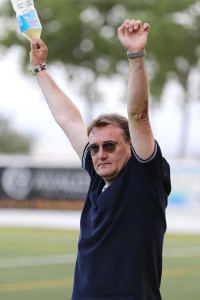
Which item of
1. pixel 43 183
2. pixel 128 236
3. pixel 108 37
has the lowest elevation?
A: pixel 128 236

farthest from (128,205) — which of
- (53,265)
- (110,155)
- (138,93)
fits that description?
(53,265)

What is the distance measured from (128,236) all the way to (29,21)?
1549 mm

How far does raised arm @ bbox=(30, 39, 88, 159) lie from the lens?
483cm

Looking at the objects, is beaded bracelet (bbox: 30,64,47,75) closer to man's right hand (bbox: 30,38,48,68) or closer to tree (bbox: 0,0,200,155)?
man's right hand (bbox: 30,38,48,68)

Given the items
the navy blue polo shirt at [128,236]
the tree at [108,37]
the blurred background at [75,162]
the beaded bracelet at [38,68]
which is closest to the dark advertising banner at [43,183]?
the blurred background at [75,162]

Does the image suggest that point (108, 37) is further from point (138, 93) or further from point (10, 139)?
point (138, 93)

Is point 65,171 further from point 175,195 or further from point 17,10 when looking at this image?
point 17,10

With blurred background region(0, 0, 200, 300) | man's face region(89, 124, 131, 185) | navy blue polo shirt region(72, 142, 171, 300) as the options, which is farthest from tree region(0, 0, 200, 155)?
navy blue polo shirt region(72, 142, 171, 300)

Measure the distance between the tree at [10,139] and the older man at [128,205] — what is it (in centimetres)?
3703

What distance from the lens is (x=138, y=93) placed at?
3.83m

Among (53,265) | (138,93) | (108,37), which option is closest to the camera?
(138,93)

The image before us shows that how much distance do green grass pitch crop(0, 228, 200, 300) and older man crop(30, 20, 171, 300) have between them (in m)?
5.66

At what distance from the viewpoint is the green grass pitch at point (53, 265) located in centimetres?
1006

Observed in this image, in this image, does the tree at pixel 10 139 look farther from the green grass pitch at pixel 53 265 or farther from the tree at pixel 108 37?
the green grass pitch at pixel 53 265
